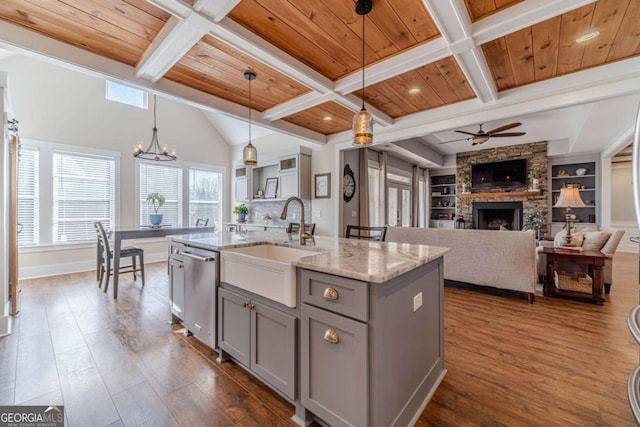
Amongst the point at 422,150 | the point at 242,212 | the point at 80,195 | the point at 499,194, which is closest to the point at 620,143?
the point at 499,194

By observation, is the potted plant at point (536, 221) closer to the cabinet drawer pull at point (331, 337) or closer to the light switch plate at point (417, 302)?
the light switch plate at point (417, 302)

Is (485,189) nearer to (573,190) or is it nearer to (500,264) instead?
(573,190)

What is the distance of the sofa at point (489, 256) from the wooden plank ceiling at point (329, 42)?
5.97 feet

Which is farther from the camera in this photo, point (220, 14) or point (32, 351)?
point (32, 351)

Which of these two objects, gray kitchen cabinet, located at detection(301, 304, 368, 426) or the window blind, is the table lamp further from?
the window blind

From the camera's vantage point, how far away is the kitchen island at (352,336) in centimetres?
120

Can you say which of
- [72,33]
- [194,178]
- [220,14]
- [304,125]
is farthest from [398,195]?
[72,33]

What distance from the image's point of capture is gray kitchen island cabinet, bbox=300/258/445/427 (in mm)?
1196

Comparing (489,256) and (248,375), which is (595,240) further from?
(248,375)

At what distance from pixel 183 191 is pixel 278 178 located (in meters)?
2.49

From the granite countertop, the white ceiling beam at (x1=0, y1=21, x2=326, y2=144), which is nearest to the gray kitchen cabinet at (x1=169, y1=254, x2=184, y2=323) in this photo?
the granite countertop

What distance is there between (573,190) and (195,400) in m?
5.23

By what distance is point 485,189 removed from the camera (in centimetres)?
782

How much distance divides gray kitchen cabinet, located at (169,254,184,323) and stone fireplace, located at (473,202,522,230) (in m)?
8.12
